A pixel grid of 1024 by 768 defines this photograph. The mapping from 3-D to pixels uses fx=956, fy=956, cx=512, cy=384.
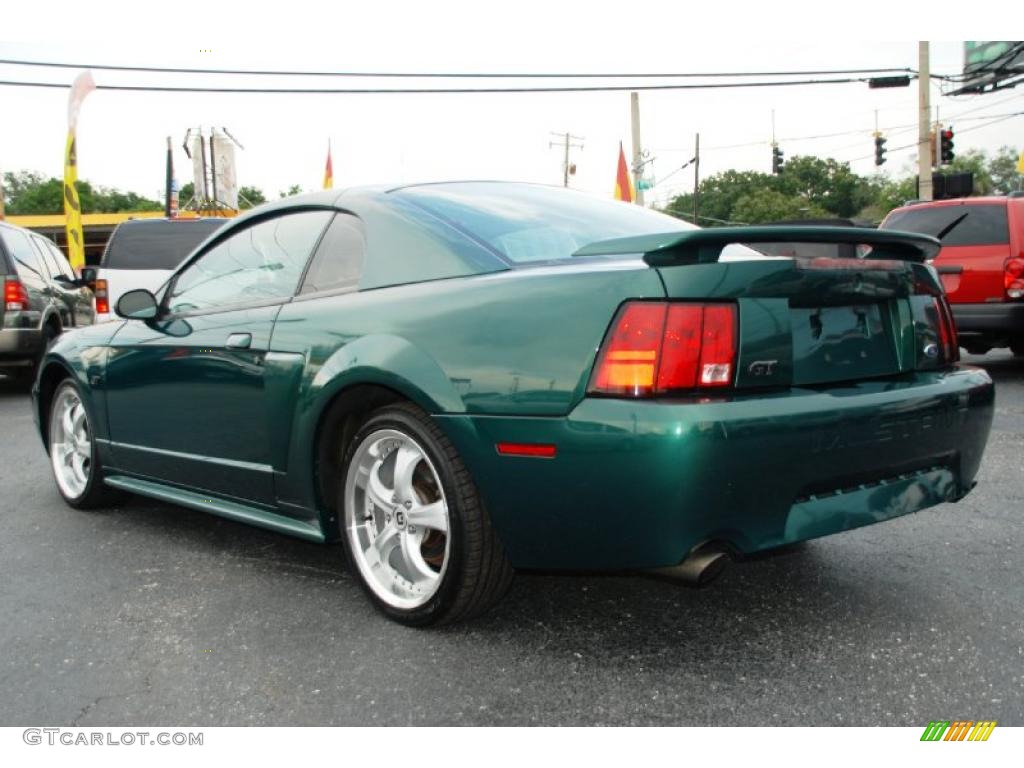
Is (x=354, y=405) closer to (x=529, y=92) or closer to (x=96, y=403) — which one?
(x=96, y=403)

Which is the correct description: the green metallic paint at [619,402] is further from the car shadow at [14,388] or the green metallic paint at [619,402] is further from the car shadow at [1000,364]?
the car shadow at [14,388]

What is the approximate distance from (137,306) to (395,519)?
1818mm

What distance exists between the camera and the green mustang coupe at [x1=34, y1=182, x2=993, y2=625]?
8.00 feet

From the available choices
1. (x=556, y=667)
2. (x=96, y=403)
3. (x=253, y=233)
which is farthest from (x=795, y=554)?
(x=96, y=403)

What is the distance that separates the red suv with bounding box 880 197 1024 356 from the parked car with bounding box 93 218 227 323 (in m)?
7.79

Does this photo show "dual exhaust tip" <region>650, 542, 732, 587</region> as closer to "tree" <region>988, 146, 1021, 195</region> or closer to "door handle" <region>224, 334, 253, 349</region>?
"door handle" <region>224, 334, 253, 349</region>

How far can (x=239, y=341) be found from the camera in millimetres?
3508

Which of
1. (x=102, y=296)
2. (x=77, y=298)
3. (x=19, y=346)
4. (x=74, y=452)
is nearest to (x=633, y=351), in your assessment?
(x=74, y=452)

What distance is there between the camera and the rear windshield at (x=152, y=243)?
10.8 m

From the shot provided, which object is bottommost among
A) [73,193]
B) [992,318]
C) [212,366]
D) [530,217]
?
[212,366]

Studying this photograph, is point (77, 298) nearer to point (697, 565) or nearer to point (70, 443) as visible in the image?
point (70, 443)

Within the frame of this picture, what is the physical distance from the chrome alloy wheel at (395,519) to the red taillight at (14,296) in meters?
7.81
